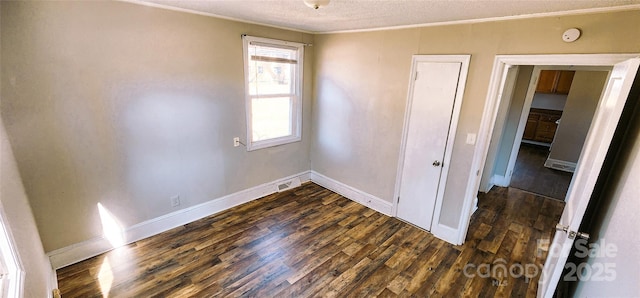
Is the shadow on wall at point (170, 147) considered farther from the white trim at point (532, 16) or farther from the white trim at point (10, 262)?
the white trim at point (532, 16)

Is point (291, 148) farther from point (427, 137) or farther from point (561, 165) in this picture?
point (561, 165)

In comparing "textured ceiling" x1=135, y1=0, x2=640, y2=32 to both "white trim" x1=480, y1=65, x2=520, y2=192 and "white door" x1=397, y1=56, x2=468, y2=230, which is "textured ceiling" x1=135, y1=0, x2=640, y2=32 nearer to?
"white door" x1=397, y1=56, x2=468, y2=230

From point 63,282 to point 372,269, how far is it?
267cm

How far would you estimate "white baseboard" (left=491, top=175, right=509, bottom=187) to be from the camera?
4473 millimetres

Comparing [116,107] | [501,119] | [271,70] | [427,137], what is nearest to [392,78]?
[427,137]

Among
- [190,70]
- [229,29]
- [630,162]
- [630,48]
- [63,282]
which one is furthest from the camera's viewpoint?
[229,29]

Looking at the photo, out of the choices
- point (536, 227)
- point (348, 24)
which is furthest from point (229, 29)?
point (536, 227)

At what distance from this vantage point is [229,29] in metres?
2.95

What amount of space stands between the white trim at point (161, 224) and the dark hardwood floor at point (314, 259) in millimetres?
83

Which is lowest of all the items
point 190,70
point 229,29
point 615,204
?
point 615,204

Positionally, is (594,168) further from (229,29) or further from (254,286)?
(229,29)

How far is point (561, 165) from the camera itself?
5398mm

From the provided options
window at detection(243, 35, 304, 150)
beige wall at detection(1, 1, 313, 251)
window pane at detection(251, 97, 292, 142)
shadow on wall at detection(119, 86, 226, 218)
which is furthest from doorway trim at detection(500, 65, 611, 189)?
shadow on wall at detection(119, 86, 226, 218)

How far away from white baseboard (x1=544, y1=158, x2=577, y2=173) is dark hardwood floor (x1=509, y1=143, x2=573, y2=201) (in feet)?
0.40
